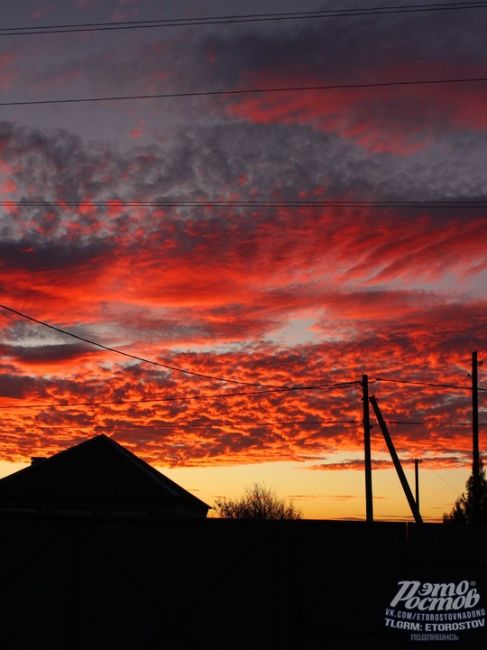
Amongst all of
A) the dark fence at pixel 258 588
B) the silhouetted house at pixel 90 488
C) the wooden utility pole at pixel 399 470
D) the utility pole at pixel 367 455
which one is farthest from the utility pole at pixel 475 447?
the dark fence at pixel 258 588

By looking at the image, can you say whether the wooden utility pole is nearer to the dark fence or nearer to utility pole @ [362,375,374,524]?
utility pole @ [362,375,374,524]

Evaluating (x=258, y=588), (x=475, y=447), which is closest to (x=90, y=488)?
(x=475, y=447)

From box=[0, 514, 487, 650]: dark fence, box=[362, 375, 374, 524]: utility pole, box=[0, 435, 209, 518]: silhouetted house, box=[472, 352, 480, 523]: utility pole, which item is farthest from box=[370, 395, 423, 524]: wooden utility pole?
box=[0, 514, 487, 650]: dark fence

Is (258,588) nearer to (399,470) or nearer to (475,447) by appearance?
(399,470)

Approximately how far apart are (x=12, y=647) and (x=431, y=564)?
771cm

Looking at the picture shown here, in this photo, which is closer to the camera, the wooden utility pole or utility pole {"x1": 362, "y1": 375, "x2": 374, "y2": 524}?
the wooden utility pole

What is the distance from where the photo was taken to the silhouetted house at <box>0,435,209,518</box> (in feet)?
142

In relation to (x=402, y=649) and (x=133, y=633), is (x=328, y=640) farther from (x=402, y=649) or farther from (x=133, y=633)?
(x=133, y=633)

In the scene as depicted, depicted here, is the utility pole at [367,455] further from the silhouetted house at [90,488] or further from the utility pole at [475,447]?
the silhouetted house at [90,488]

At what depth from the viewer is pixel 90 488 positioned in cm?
4428

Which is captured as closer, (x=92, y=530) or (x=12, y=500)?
(x=92, y=530)

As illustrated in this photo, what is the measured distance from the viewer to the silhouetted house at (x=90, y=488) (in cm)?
4328

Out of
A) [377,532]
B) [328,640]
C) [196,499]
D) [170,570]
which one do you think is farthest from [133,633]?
[196,499]

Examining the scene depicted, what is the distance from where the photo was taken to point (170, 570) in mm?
15859
